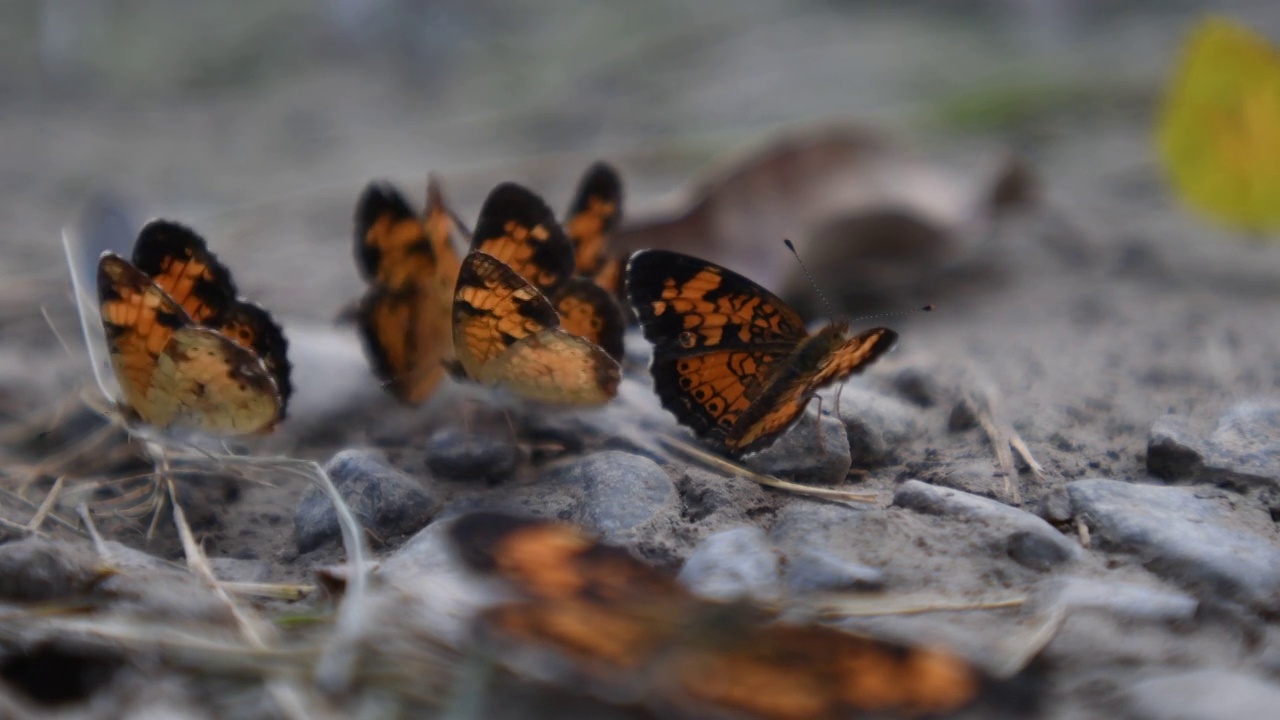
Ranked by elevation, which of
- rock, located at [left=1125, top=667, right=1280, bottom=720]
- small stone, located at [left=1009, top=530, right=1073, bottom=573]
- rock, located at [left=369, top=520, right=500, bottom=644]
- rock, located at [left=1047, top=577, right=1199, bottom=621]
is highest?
rock, located at [left=369, top=520, right=500, bottom=644]

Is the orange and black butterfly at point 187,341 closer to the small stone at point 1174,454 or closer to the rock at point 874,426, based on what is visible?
the rock at point 874,426

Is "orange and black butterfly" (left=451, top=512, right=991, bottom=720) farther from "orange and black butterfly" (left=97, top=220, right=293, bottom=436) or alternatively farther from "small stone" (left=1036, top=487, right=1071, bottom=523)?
"orange and black butterfly" (left=97, top=220, right=293, bottom=436)

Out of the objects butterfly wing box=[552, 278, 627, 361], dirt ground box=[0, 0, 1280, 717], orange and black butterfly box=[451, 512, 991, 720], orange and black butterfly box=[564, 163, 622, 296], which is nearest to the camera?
orange and black butterfly box=[451, 512, 991, 720]

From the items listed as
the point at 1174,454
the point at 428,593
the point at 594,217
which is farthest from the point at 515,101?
the point at 428,593

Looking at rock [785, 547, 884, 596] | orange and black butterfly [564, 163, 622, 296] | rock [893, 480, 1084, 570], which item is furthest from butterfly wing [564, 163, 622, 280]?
rock [785, 547, 884, 596]

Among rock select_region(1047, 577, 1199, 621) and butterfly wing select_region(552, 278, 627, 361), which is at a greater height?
butterfly wing select_region(552, 278, 627, 361)

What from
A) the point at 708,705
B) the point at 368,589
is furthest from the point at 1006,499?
the point at 368,589
